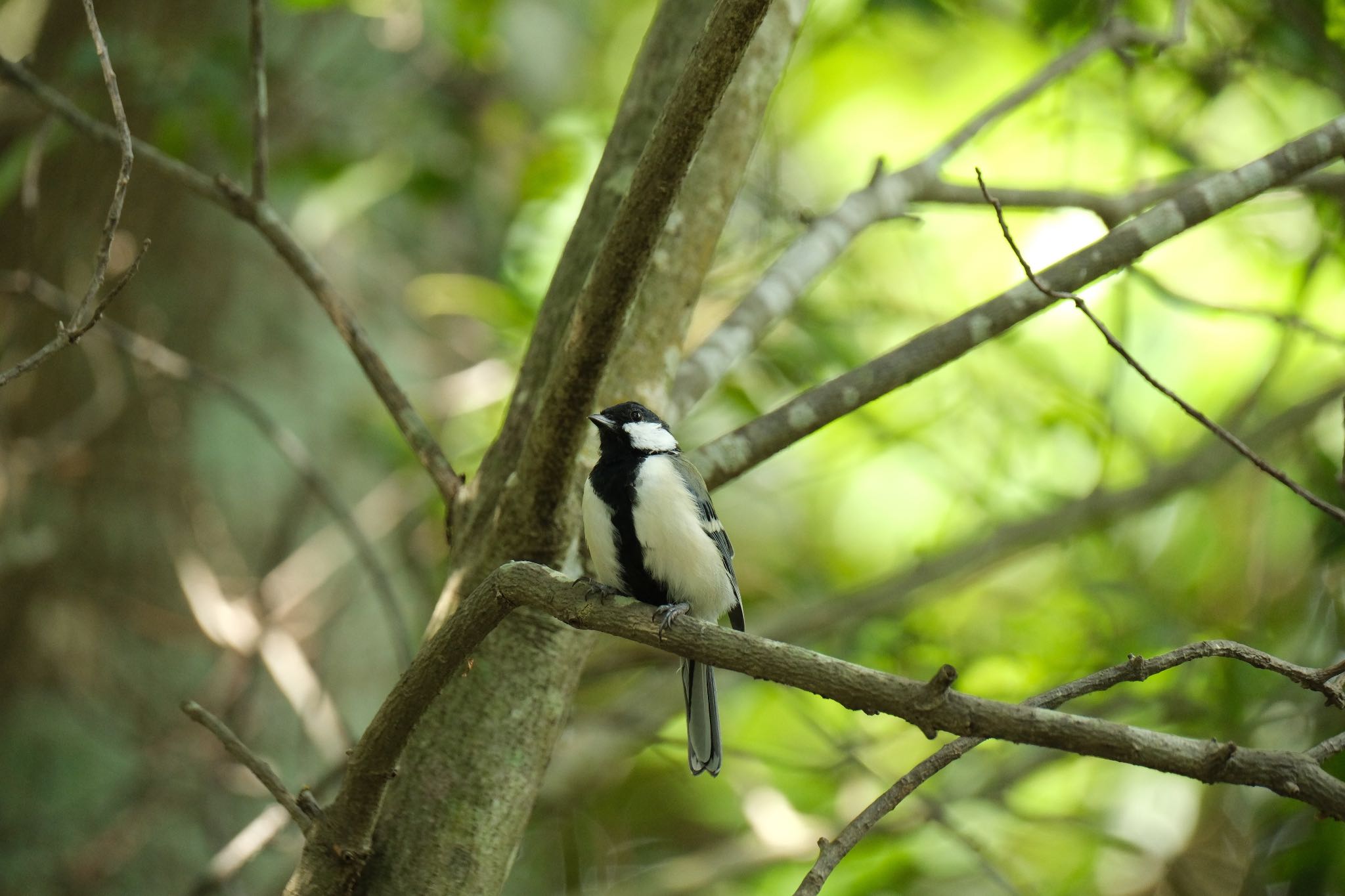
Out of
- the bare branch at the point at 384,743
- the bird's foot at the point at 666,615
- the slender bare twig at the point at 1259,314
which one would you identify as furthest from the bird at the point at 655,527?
the slender bare twig at the point at 1259,314

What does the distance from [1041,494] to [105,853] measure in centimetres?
361

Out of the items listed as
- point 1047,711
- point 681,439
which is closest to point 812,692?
point 1047,711

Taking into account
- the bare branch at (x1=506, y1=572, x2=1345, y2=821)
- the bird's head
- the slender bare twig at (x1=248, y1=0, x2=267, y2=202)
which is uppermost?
the slender bare twig at (x1=248, y1=0, x2=267, y2=202)

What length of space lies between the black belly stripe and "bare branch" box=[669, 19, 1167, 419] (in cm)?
18

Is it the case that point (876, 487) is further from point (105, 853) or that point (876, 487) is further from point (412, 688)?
point (412, 688)

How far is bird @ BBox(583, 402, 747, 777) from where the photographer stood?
2.28 metres

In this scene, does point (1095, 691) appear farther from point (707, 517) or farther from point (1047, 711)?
point (707, 517)

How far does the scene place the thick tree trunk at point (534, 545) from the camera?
1.85 m

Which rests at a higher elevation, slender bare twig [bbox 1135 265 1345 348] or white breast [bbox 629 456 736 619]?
slender bare twig [bbox 1135 265 1345 348]

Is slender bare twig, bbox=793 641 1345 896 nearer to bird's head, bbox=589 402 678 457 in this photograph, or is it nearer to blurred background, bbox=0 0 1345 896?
bird's head, bbox=589 402 678 457

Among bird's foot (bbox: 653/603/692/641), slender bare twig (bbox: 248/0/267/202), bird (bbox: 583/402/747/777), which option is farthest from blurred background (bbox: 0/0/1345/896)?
bird's foot (bbox: 653/603/692/641)

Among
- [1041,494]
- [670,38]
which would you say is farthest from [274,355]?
[1041,494]

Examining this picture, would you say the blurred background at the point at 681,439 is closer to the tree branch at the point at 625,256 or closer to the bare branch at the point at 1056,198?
the bare branch at the point at 1056,198

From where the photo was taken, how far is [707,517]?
2449 millimetres
